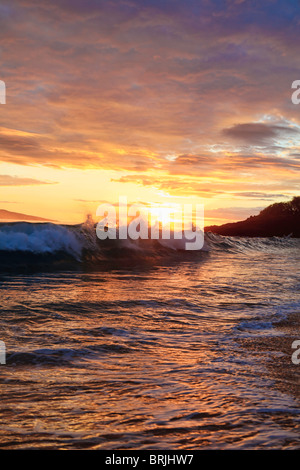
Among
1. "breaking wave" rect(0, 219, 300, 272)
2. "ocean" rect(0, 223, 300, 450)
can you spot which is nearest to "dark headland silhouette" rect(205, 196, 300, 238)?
"breaking wave" rect(0, 219, 300, 272)

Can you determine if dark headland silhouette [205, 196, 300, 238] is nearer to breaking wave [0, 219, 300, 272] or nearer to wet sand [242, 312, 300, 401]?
breaking wave [0, 219, 300, 272]

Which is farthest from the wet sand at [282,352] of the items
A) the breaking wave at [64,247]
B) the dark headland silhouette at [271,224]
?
the dark headland silhouette at [271,224]

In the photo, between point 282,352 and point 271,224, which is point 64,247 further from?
point 271,224

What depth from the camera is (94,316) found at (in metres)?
7.37

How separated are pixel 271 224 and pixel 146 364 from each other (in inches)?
1631

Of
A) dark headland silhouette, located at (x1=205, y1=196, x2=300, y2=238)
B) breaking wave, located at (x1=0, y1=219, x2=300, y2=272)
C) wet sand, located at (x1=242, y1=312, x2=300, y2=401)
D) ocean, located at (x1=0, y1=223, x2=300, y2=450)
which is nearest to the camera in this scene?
ocean, located at (x1=0, y1=223, x2=300, y2=450)

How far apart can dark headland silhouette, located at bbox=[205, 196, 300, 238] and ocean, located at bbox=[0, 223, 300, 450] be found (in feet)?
99.7

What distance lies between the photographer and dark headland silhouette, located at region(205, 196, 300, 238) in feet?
137

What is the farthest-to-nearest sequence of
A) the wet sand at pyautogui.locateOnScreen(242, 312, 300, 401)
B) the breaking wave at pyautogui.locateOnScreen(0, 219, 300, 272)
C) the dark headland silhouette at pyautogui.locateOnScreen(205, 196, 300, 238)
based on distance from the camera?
1. the dark headland silhouette at pyautogui.locateOnScreen(205, 196, 300, 238)
2. the breaking wave at pyautogui.locateOnScreen(0, 219, 300, 272)
3. the wet sand at pyautogui.locateOnScreen(242, 312, 300, 401)

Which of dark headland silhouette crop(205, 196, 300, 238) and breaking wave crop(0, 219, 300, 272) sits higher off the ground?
dark headland silhouette crop(205, 196, 300, 238)

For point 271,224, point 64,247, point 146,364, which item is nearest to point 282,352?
point 146,364

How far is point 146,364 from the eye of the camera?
16.4 feet

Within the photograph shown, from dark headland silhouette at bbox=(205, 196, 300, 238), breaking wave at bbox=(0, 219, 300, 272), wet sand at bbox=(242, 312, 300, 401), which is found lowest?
wet sand at bbox=(242, 312, 300, 401)

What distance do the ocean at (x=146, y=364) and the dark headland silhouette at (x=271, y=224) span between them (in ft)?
99.7
